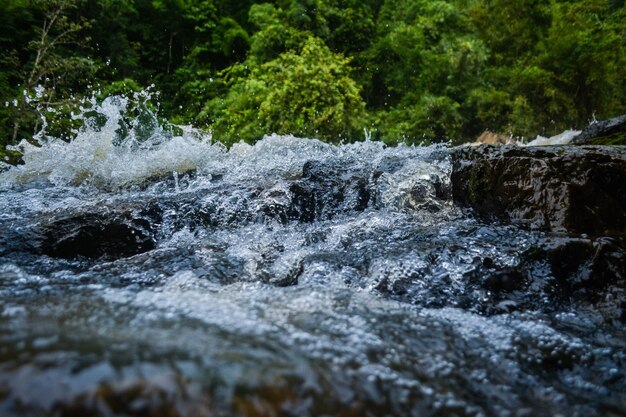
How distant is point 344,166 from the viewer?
3943 mm

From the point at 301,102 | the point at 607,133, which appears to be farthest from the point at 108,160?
the point at 607,133

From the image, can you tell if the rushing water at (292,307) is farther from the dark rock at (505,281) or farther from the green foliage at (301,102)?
the green foliage at (301,102)

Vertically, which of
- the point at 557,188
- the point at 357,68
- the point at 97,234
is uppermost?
the point at 357,68

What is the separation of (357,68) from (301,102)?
283 cm

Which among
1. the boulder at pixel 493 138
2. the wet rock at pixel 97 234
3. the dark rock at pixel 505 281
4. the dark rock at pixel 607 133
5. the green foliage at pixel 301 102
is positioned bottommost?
the dark rock at pixel 505 281

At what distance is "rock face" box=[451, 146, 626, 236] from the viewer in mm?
2365

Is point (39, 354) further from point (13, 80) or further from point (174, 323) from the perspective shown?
point (13, 80)

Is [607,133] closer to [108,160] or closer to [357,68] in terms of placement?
[108,160]

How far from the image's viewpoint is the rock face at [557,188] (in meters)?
2.37

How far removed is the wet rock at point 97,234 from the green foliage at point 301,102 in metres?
5.60

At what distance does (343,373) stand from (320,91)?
Result: 785cm

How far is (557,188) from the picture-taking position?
2.47 metres

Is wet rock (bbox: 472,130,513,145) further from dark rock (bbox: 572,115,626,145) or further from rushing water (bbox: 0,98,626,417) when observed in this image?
rushing water (bbox: 0,98,626,417)

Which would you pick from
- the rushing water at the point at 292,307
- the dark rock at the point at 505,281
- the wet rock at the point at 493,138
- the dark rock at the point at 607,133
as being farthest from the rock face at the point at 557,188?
the wet rock at the point at 493,138
